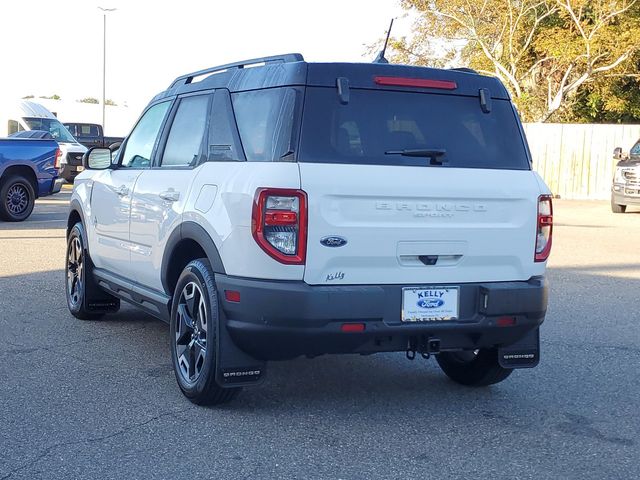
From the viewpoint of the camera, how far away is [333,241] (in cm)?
490

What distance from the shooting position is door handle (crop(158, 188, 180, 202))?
585cm

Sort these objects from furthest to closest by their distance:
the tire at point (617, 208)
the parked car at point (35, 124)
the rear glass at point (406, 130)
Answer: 1. the parked car at point (35, 124)
2. the tire at point (617, 208)
3. the rear glass at point (406, 130)

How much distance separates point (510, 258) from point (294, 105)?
149cm

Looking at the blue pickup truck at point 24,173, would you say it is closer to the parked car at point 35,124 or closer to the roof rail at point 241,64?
the parked car at point 35,124

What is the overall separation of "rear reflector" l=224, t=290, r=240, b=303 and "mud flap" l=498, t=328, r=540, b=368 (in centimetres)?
165

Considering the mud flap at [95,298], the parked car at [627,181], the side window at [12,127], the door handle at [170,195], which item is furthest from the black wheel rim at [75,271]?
the side window at [12,127]

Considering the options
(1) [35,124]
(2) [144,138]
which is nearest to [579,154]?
(1) [35,124]

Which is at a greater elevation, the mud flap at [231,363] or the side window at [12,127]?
the side window at [12,127]

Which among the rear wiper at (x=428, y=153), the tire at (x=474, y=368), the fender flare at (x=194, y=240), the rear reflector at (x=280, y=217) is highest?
the rear wiper at (x=428, y=153)

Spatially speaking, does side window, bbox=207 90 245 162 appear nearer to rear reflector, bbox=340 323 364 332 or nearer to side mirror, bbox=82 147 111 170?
rear reflector, bbox=340 323 364 332

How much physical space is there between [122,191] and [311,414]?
8.13 feet

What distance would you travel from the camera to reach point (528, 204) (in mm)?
5391

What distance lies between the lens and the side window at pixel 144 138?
678 centimetres

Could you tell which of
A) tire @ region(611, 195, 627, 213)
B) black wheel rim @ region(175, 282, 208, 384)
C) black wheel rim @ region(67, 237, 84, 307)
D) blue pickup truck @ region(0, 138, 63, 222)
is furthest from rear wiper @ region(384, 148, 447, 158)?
tire @ region(611, 195, 627, 213)
